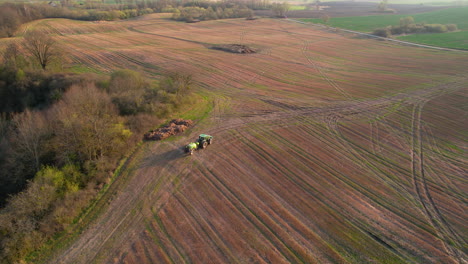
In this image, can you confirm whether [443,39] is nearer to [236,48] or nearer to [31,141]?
[236,48]

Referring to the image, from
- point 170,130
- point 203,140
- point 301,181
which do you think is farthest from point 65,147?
point 301,181

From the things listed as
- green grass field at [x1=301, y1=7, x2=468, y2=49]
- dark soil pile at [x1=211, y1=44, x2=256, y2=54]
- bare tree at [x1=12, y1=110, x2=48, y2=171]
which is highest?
green grass field at [x1=301, y1=7, x2=468, y2=49]

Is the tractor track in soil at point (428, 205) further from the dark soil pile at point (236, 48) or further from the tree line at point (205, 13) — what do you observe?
the tree line at point (205, 13)

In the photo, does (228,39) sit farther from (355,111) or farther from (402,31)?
(402,31)

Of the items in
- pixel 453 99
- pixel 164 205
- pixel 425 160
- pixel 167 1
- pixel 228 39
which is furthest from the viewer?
pixel 167 1

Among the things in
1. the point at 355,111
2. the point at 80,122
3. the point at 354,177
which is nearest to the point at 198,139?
Answer: the point at 80,122

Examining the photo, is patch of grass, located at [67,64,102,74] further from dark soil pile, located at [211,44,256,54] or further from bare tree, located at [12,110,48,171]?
dark soil pile, located at [211,44,256,54]

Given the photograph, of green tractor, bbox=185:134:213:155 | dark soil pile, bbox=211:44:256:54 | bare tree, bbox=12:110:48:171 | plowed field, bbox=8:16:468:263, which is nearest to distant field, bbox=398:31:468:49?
plowed field, bbox=8:16:468:263
